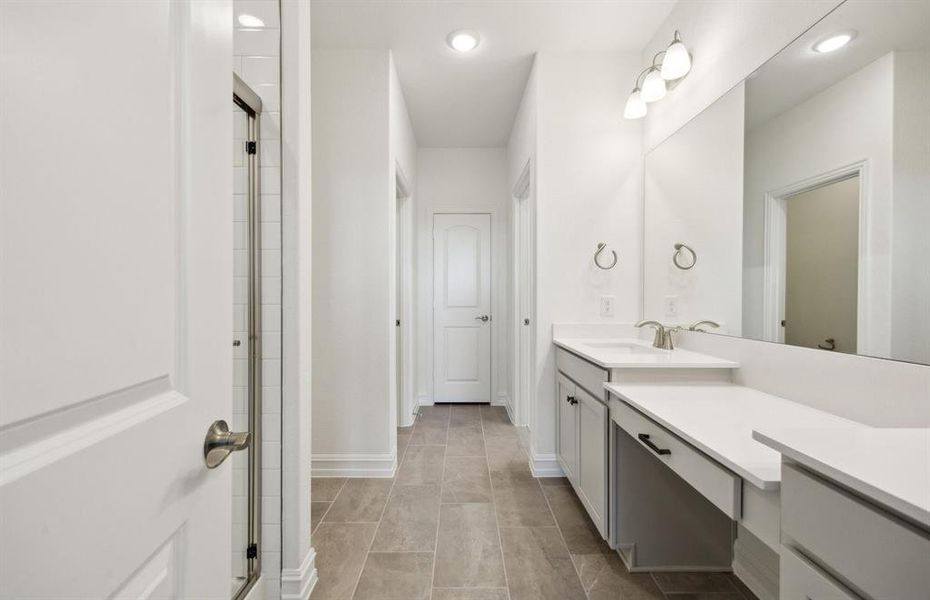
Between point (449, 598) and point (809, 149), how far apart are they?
202 cm

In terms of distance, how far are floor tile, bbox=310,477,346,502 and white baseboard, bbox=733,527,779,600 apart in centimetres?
199

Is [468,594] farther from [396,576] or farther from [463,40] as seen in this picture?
[463,40]

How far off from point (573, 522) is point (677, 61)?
7.81 feet

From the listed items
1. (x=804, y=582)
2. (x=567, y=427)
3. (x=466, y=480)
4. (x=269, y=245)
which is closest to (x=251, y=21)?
(x=269, y=245)

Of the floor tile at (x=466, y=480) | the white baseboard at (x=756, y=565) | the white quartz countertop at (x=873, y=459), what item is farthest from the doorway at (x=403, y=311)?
the white quartz countertop at (x=873, y=459)

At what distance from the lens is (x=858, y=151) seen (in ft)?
3.80

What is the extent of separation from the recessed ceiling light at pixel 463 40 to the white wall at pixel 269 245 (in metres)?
1.29

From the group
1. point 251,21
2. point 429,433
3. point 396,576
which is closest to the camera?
point 251,21

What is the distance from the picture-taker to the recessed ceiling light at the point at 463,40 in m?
2.43

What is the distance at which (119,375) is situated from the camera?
45 centimetres

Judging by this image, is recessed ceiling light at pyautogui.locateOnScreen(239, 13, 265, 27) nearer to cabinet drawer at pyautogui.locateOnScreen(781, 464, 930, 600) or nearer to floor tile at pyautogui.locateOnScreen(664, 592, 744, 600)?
cabinet drawer at pyautogui.locateOnScreen(781, 464, 930, 600)

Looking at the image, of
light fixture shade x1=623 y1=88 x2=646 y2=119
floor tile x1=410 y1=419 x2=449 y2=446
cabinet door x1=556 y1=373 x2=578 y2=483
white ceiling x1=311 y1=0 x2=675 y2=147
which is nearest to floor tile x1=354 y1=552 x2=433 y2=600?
cabinet door x1=556 y1=373 x2=578 y2=483

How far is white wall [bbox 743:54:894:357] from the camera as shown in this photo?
3.59 ft

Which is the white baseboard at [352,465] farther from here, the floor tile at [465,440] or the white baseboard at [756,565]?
the white baseboard at [756,565]
